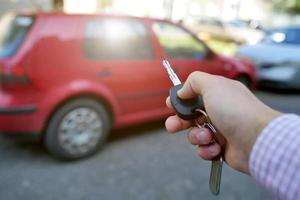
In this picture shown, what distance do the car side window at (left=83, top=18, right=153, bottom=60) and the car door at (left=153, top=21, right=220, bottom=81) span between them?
0.74ft

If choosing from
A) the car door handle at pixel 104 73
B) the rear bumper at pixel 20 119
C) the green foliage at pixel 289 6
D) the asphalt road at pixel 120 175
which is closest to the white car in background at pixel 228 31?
the green foliage at pixel 289 6

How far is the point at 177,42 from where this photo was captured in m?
4.34

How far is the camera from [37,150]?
367 centimetres

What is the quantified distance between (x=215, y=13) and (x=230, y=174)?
32.6m

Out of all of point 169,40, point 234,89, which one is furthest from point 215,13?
point 234,89

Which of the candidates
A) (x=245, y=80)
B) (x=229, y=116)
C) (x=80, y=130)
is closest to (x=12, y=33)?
(x=80, y=130)

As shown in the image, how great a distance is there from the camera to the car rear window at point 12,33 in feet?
10.5

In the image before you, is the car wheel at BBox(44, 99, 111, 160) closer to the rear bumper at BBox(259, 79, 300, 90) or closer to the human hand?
the human hand

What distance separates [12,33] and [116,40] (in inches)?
39.1

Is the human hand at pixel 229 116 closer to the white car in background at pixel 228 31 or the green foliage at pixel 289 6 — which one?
the white car in background at pixel 228 31

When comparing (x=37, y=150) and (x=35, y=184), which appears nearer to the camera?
(x=35, y=184)

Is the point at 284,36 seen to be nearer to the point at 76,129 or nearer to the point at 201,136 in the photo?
the point at 76,129

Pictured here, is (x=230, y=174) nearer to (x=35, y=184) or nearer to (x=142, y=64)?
(x=142, y=64)

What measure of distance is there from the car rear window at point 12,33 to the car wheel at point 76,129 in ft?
2.22
